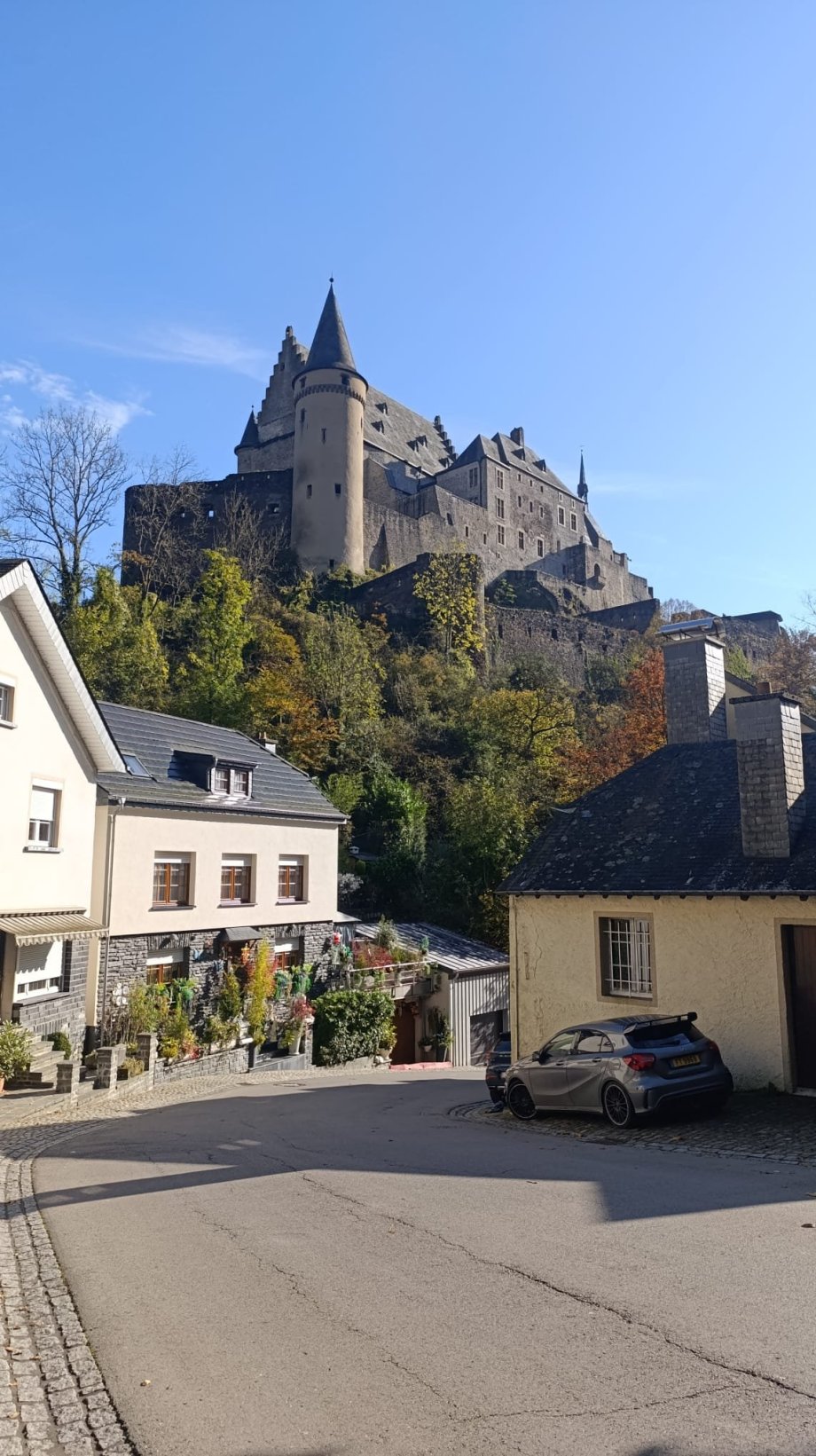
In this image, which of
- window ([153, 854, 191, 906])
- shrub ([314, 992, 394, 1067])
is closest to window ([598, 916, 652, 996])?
shrub ([314, 992, 394, 1067])

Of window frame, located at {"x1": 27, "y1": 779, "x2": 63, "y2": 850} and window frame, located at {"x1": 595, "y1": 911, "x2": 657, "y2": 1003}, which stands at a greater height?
window frame, located at {"x1": 27, "y1": 779, "x2": 63, "y2": 850}

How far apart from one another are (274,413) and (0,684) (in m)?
58.8

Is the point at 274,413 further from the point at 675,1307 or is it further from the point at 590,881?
the point at 675,1307

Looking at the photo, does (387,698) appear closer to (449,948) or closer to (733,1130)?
(449,948)

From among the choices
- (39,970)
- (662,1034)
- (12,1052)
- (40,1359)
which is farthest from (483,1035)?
(40,1359)

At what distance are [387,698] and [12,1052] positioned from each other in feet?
105

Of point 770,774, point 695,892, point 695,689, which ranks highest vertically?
point 695,689

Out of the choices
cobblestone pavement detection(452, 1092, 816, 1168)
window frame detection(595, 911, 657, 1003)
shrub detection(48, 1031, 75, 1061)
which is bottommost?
shrub detection(48, 1031, 75, 1061)

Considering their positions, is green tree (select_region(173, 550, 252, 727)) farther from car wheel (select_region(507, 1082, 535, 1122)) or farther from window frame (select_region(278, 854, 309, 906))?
car wheel (select_region(507, 1082, 535, 1122))

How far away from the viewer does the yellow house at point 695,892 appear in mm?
13023

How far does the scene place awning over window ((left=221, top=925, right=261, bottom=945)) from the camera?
935 inches

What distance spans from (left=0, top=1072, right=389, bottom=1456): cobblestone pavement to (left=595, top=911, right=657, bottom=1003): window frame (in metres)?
8.99

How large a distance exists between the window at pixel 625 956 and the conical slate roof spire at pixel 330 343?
53.1 m

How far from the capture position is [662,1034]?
1184 cm
